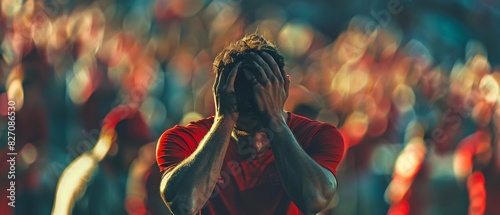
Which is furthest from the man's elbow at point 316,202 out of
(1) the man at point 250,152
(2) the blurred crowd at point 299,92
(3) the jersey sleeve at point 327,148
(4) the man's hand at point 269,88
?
(2) the blurred crowd at point 299,92

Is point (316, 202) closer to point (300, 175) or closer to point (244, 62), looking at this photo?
point (300, 175)

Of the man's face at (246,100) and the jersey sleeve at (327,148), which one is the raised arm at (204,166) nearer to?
the man's face at (246,100)

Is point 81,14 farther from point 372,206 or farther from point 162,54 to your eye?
point 372,206

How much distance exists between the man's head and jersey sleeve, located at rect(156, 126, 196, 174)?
200 millimetres

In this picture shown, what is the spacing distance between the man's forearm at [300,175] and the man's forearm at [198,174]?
0.14 m

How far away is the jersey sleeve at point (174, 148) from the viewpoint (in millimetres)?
1880

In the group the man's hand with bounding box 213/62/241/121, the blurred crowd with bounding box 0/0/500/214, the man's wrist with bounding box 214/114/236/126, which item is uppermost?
the man's hand with bounding box 213/62/241/121

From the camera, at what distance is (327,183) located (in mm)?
1738

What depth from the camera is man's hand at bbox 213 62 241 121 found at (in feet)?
5.82

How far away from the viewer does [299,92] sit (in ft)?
10.2

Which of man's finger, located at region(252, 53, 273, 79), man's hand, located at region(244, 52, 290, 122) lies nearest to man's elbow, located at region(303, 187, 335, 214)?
man's hand, located at region(244, 52, 290, 122)

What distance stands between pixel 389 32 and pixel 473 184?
82 cm

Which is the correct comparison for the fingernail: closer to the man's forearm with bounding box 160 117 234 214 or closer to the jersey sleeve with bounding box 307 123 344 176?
the man's forearm with bounding box 160 117 234 214

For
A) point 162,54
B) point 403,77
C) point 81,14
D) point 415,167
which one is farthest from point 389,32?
point 81,14
